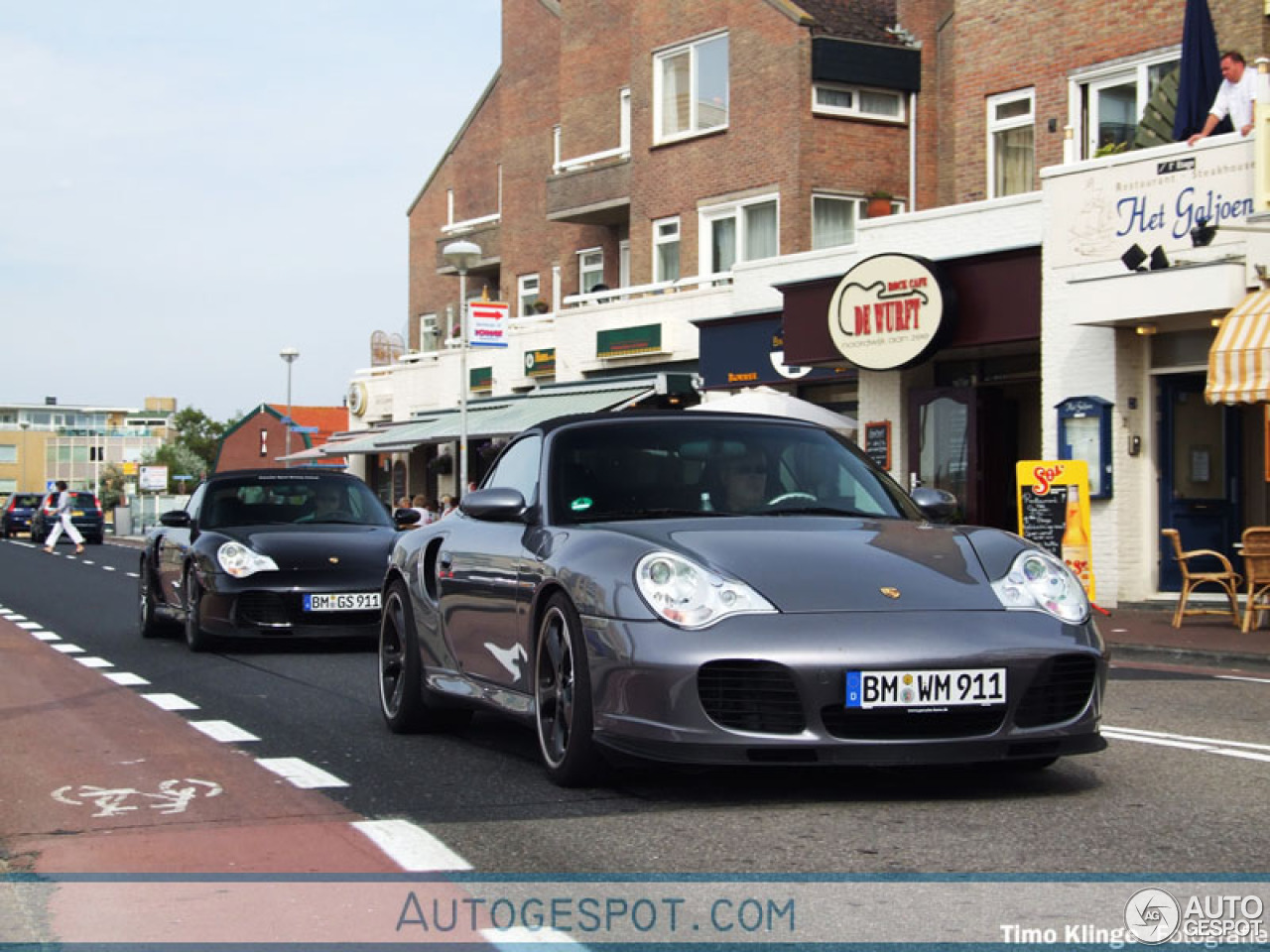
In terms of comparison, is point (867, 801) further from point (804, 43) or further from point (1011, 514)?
point (804, 43)

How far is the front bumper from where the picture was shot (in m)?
6.33

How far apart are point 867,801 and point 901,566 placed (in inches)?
33.5

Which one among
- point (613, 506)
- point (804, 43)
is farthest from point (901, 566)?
point (804, 43)

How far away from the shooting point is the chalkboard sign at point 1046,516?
2050 cm

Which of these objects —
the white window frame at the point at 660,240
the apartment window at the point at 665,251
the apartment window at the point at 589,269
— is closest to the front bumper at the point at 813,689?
the white window frame at the point at 660,240

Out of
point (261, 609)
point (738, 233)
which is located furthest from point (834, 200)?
point (261, 609)

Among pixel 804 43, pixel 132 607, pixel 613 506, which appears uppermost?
pixel 804 43

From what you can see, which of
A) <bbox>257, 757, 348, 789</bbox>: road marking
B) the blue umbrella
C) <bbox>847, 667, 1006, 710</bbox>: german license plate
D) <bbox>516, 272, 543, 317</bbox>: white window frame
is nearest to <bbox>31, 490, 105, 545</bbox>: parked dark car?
<bbox>516, 272, 543, 317</bbox>: white window frame

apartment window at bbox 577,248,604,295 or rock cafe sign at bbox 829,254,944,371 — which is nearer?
rock cafe sign at bbox 829,254,944,371

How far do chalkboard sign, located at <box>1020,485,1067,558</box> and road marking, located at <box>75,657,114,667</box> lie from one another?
10.4 m

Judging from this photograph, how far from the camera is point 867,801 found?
21.7ft

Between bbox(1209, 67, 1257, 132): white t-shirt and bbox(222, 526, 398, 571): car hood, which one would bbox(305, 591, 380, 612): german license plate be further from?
bbox(1209, 67, 1257, 132): white t-shirt

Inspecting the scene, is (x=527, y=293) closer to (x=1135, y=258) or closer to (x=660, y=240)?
(x=660, y=240)

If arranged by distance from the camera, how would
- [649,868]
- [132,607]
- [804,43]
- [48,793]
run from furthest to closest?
[804,43] → [132,607] → [48,793] → [649,868]
